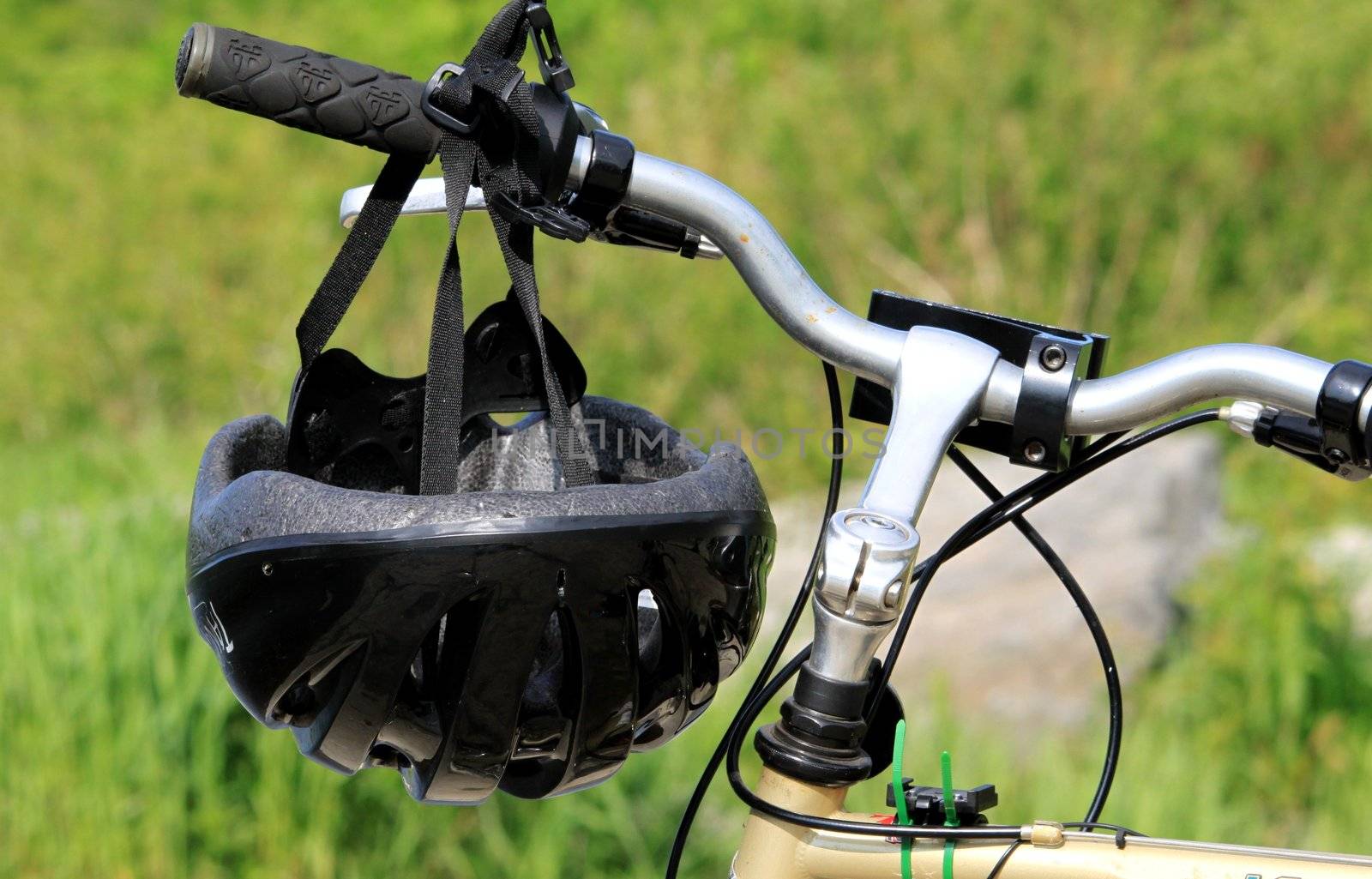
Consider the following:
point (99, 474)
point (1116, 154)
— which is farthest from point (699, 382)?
point (99, 474)

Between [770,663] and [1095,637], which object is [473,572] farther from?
[1095,637]

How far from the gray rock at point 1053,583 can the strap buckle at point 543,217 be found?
2.78m

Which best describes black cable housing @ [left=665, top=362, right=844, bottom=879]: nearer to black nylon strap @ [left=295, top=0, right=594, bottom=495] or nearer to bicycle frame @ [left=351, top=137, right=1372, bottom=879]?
bicycle frame @ [left=351, top=137, right=1372, bottom=879]

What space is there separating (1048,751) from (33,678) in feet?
7.87

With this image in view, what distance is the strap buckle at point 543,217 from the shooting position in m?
0.99

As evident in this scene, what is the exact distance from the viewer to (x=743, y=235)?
1073 mm

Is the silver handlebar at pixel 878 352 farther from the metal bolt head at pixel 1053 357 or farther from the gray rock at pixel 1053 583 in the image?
the gray rock at pixel 1053 583

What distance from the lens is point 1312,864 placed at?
1.01m

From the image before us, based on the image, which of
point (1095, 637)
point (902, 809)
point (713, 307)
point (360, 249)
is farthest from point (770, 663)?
point (713, 307)

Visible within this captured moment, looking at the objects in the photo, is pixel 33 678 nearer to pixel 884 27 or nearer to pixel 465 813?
pixel 465 813

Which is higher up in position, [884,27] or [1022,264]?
[884,27]

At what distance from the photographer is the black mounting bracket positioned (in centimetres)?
101

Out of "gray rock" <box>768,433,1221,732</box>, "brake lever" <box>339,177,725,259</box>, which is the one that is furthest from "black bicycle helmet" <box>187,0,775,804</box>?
"gray rock" <box>768,433,1221,732</box>

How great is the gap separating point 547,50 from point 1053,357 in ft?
1.49
